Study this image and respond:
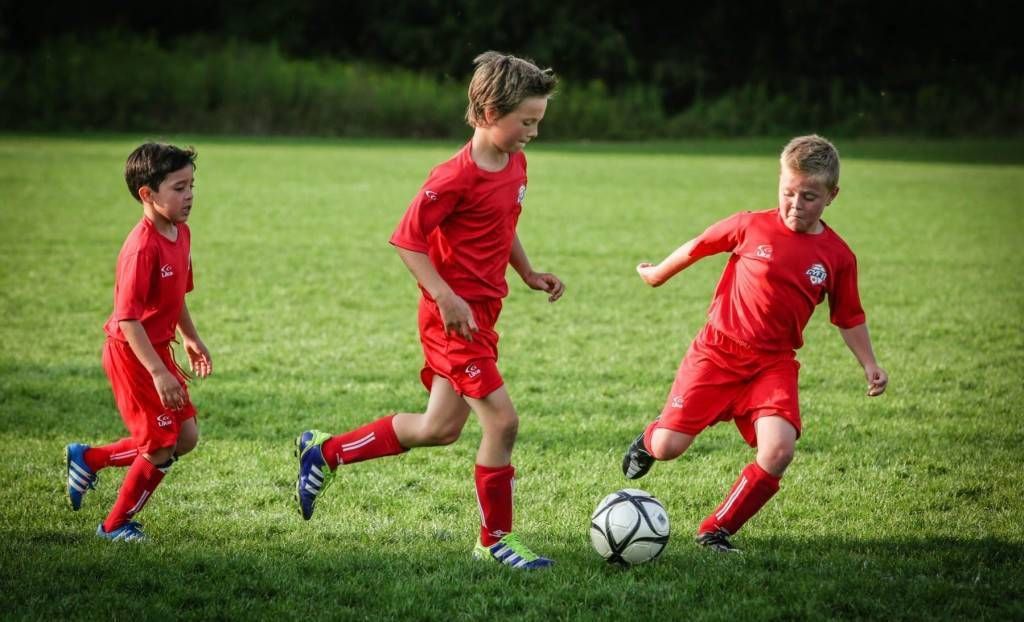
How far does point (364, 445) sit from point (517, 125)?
4.46 feet

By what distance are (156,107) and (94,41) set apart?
22.4ft

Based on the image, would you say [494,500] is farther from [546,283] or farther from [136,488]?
[136,488]

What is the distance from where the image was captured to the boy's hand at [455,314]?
3.58 m

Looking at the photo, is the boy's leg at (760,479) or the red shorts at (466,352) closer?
the red shorts at (466,352)

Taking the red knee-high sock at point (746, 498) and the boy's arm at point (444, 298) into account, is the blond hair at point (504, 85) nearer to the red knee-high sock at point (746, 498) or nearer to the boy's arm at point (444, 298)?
the boy's arm at point (444, 298)

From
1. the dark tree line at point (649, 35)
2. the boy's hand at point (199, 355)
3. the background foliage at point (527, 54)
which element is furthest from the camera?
the dark tree line at point (649, 35)

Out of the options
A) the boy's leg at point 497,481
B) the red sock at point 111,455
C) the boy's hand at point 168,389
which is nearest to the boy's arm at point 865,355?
the boy's leg at point 497,481

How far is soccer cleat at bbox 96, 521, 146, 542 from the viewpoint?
13.0ft

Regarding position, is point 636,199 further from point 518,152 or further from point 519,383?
point 518,152

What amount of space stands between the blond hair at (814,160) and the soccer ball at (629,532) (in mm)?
1351

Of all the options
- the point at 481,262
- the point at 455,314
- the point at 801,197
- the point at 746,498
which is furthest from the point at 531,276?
the point at 746,498

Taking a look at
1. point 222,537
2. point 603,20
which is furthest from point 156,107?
point 222,537

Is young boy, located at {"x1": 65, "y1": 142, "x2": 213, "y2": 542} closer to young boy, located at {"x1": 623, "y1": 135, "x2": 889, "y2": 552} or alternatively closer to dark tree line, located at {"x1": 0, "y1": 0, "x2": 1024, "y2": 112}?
young boy, located at {"x1": 623, "y1": 135, "x2": 889, "y2": 552}

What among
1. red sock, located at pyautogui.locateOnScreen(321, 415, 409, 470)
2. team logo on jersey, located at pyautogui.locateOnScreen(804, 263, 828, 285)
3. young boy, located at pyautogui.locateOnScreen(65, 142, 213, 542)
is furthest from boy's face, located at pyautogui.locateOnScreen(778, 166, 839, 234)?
young boy, located at pyautogui.locateOnScreen(65, 142, 213, 542)
